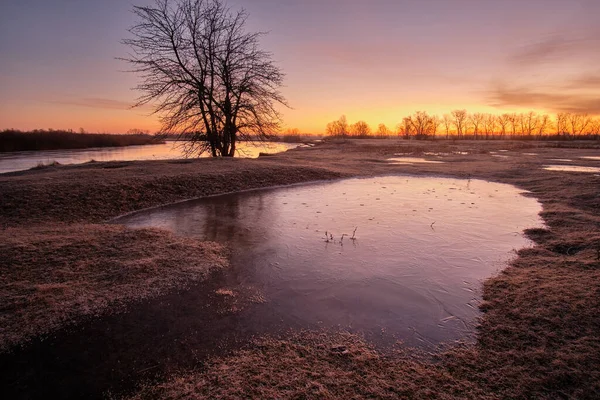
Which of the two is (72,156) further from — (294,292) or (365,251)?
(294,292)

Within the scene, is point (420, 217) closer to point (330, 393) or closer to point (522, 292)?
point (522, 292)

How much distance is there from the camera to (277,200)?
10266 millimetres

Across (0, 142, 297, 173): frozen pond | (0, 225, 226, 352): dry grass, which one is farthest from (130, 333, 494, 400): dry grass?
(0, 142, 297, 173): frozen pond

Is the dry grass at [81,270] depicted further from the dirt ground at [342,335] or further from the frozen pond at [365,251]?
the frozen pond at [365,251]

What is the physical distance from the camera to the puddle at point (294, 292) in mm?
2732

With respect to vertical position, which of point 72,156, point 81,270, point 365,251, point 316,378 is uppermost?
point 72,156

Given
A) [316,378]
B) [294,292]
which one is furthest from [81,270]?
[316,378]

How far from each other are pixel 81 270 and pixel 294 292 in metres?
3.27

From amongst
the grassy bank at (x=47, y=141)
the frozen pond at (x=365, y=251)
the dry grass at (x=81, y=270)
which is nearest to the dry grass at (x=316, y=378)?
the frozen pond at (x=365, y=251)

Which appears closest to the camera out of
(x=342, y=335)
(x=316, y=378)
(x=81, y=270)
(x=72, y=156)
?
(x=316, y=378)

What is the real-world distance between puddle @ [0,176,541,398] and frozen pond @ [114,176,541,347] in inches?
0.9

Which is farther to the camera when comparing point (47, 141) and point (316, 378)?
point (47, 141)

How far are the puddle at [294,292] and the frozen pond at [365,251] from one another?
23 mm

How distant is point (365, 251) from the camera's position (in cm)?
550
